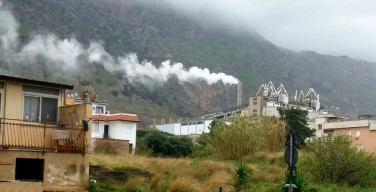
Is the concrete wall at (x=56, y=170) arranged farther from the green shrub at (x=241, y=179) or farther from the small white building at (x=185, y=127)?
the small white building at (x=185, y=127)

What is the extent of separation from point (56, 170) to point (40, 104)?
322 cm

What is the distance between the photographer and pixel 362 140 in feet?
317

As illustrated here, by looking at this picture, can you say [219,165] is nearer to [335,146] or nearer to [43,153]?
[335,146]

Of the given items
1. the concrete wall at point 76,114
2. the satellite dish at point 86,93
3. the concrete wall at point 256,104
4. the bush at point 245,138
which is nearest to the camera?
the concrete wall at point 76,114

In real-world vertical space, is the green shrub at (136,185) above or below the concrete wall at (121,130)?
below

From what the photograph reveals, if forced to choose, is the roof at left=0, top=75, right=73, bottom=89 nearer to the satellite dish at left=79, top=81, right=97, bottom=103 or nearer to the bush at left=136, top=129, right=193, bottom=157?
the satellite dish at left=79, top=81, right=97, bottom=103

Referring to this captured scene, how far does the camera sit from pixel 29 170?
2708 cm

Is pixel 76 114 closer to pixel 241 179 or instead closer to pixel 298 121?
pixel 241 179

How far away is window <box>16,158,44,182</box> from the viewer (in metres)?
26.8

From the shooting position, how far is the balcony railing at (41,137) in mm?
26078

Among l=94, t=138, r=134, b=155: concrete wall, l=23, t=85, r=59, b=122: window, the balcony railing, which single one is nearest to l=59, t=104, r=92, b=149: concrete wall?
the balcony railing

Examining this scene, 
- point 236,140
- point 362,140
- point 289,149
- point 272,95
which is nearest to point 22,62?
point 272,95

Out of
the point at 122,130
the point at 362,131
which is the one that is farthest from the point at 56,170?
the point at 362,131

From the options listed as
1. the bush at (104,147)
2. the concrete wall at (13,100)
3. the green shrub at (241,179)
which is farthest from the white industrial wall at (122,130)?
the concrete wall at (13,100)
